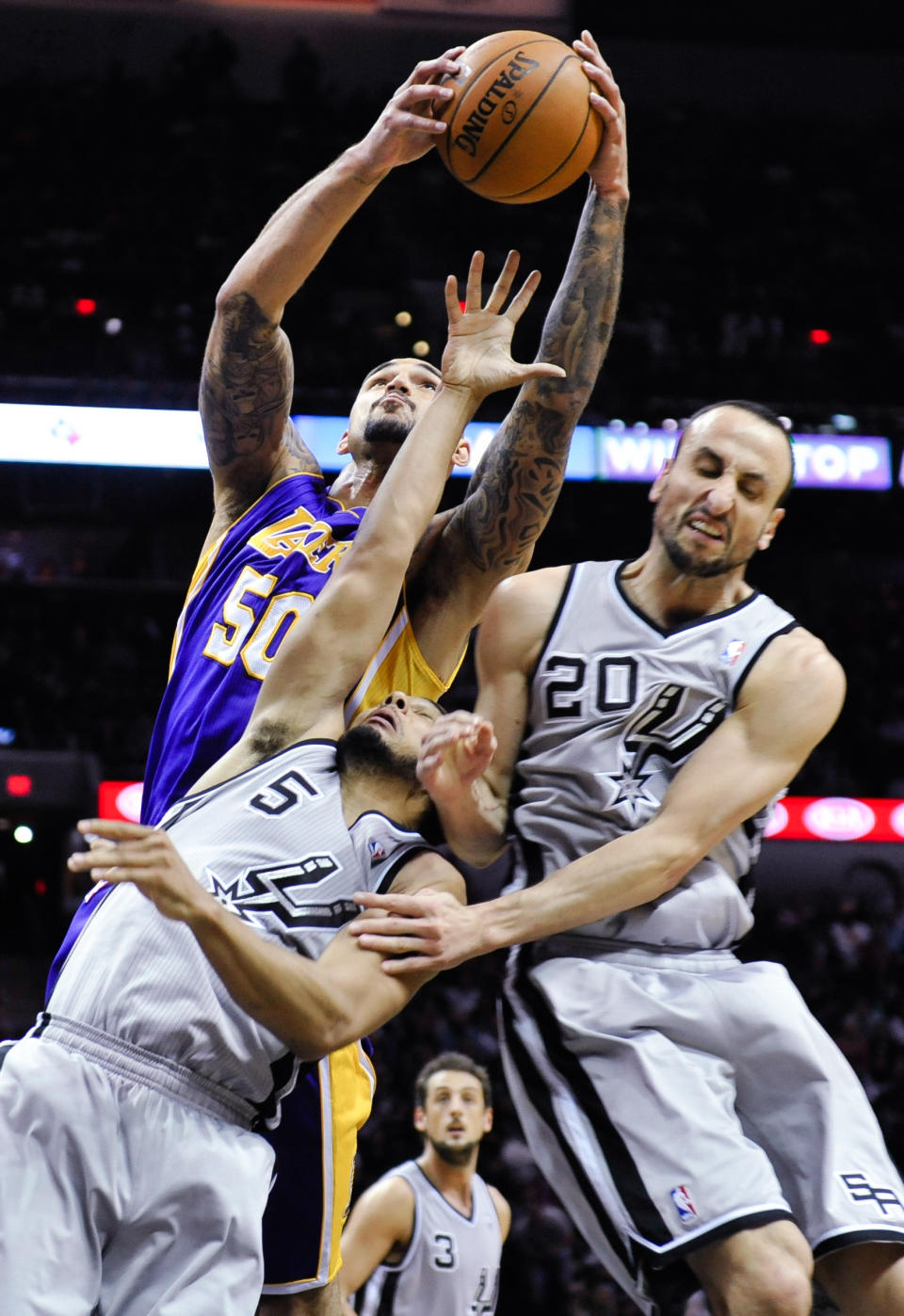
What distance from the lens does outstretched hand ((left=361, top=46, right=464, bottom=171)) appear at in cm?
367

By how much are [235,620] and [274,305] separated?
2.83 feet

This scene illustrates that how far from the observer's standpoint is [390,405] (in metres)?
4.14

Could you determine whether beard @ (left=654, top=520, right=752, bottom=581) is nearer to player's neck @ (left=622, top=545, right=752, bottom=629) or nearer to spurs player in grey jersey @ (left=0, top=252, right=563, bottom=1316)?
player's neck @ (left=622, top=545, right=752, bottom=629)

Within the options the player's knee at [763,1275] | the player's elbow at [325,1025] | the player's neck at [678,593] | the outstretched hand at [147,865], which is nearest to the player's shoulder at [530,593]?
the player's neck at [678,593]

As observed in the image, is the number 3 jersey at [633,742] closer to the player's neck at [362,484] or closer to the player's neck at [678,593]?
the player's neck at [678,593]

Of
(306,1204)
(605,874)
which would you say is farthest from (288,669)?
(306,1204)

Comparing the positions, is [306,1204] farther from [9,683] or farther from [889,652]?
[889,652]

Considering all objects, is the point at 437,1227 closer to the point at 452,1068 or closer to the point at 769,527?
the point at 452,1068

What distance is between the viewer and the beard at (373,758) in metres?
3.25

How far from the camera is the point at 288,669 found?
3.33 metres

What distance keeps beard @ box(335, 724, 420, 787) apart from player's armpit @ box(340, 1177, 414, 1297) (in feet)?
12.0

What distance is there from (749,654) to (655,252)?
15.1 metres

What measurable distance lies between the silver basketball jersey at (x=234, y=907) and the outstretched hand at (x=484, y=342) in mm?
945

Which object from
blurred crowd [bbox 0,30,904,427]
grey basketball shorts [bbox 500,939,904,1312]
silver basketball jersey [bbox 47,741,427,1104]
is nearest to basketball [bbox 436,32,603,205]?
silver basketball jersey [bbox 47,741,427,1104]
